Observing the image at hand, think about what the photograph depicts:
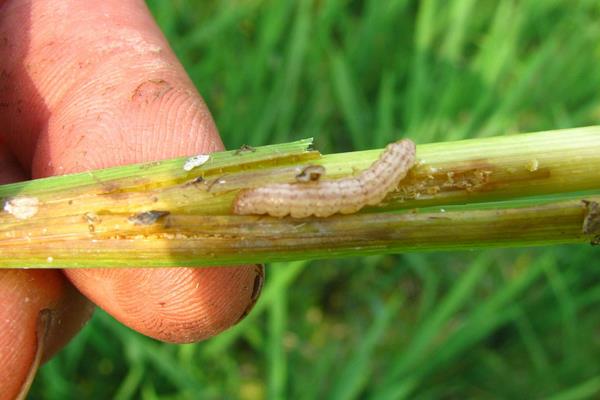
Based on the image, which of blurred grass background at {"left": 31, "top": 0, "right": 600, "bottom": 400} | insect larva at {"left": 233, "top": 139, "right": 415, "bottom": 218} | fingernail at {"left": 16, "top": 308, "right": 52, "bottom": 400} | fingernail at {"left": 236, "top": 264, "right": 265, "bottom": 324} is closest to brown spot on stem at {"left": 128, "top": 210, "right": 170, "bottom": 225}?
insect larva at {"left": 233, "top": 139, "right": 415, "bottom": 218}

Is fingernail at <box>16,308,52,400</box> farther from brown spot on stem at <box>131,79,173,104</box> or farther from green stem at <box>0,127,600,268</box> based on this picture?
brown spot on stem at <box>131,79,173,104</box>

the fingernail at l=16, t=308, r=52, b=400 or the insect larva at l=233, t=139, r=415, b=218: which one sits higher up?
the insect larva at l=233, t=139, r=415, b=218

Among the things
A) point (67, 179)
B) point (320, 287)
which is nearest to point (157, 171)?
point (67, 179)

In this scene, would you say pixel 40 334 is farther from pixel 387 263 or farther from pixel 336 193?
pixel 387 263

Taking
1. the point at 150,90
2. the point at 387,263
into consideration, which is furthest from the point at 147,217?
the point at 387,263

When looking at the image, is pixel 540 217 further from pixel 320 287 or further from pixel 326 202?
pixel 320 287
